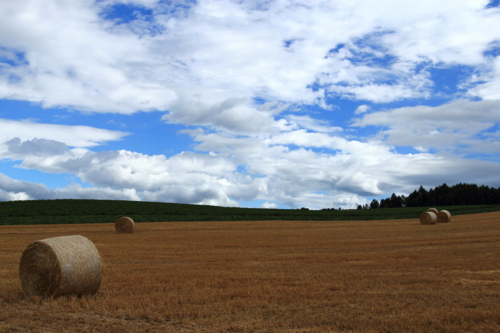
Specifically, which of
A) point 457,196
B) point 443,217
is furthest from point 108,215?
point 457,196

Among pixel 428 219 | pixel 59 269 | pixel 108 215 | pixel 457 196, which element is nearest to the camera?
pixel 59 269

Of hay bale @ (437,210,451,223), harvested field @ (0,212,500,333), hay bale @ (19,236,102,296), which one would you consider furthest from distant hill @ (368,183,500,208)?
hay bale @ (19,236,102,296)

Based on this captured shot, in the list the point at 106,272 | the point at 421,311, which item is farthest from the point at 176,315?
the point at 106,272

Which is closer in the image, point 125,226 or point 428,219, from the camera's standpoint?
point 125,226

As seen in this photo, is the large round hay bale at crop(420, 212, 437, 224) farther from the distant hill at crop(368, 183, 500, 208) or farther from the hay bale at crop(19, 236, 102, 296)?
the distant hill at crop(368, 183, 500, 208)

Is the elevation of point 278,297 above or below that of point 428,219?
below

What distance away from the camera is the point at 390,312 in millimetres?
7508

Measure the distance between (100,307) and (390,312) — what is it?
554 cm

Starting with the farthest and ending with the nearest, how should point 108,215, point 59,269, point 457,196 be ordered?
point 457,196
point 108,215
point 59,269

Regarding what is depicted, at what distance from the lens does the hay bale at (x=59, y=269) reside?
930 cm

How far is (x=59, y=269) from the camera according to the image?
927cm

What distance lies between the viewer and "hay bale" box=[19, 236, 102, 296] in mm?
9304

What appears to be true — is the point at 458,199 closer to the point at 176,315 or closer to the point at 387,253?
the point at 387,253

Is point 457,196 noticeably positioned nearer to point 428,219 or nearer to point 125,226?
point 428,219
